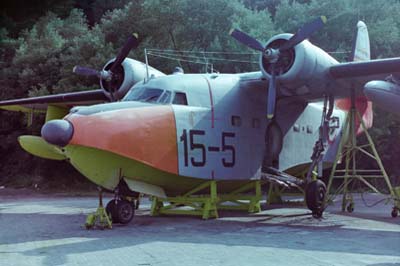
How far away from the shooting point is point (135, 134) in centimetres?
1118

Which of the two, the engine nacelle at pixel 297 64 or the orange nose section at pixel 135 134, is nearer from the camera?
the orange nose section at pixel 135 134

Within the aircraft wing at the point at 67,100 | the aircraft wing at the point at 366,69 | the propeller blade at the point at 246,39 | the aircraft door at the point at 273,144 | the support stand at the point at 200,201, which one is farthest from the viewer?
the aircraft wing at the point at 67,100

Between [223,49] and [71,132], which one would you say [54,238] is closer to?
[71,132]

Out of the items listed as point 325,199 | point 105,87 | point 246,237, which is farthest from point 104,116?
point 325,199

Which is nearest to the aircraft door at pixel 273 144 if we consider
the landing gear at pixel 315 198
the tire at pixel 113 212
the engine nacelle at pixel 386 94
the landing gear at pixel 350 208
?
the landing gear at pixel 315 198

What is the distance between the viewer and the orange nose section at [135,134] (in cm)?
1044

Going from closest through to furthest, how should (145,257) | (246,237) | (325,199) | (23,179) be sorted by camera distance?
1. (145,257)
2. (246,237)
3. (325,199)
4. (23,179)

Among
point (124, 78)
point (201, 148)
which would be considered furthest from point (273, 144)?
point (124, 78)

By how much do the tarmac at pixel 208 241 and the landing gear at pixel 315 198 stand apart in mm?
278

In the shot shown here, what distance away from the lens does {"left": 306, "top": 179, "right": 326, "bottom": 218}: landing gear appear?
13086 mm

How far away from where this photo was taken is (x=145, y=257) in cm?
736

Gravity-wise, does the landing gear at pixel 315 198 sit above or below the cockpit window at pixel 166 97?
below

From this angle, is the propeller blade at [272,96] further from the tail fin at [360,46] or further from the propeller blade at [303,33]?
the tail fin at [360,46]

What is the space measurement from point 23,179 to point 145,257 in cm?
2695
